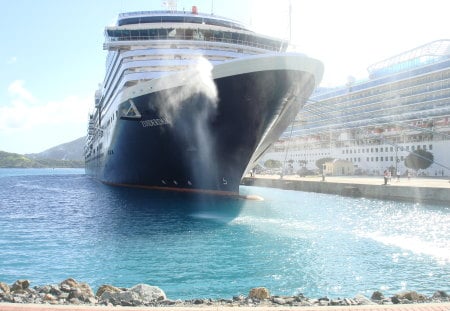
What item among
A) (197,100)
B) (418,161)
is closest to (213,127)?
(197,100)

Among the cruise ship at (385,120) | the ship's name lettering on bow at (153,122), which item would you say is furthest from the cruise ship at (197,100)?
the cruise ship at (385,120)

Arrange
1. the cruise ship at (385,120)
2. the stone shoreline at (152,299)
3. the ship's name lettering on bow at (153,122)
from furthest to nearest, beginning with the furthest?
the cruise ship at (385,120) < the ship's name lettering on bow at (153,122) < the stone shoreline at (152,299)

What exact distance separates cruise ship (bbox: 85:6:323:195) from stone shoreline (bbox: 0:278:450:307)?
50.4 ft

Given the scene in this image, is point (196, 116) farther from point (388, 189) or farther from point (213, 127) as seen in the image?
point (388, 189)

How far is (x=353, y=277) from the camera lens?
10344 millimetres

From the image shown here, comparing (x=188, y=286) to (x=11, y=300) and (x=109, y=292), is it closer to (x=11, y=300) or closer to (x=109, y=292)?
(x=109, y=292)

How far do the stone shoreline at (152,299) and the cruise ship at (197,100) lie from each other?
15.4 metres

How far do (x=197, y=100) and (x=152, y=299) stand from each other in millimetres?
16054

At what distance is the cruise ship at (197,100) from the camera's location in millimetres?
21891

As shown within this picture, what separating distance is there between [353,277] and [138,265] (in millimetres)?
5560

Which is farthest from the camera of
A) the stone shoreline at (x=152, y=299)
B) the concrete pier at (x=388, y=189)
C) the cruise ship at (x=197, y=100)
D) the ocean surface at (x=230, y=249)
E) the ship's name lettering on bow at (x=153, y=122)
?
the concrete pier at (x=388, y=189)

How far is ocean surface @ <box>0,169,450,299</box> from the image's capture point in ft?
32.7

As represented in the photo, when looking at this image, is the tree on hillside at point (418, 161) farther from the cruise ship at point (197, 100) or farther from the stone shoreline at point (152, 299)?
the stone shoreline at point (152, 299)

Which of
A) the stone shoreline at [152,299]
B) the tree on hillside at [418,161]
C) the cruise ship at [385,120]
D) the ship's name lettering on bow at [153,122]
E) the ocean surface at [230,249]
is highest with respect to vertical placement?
the cruise ship at [385,120]
